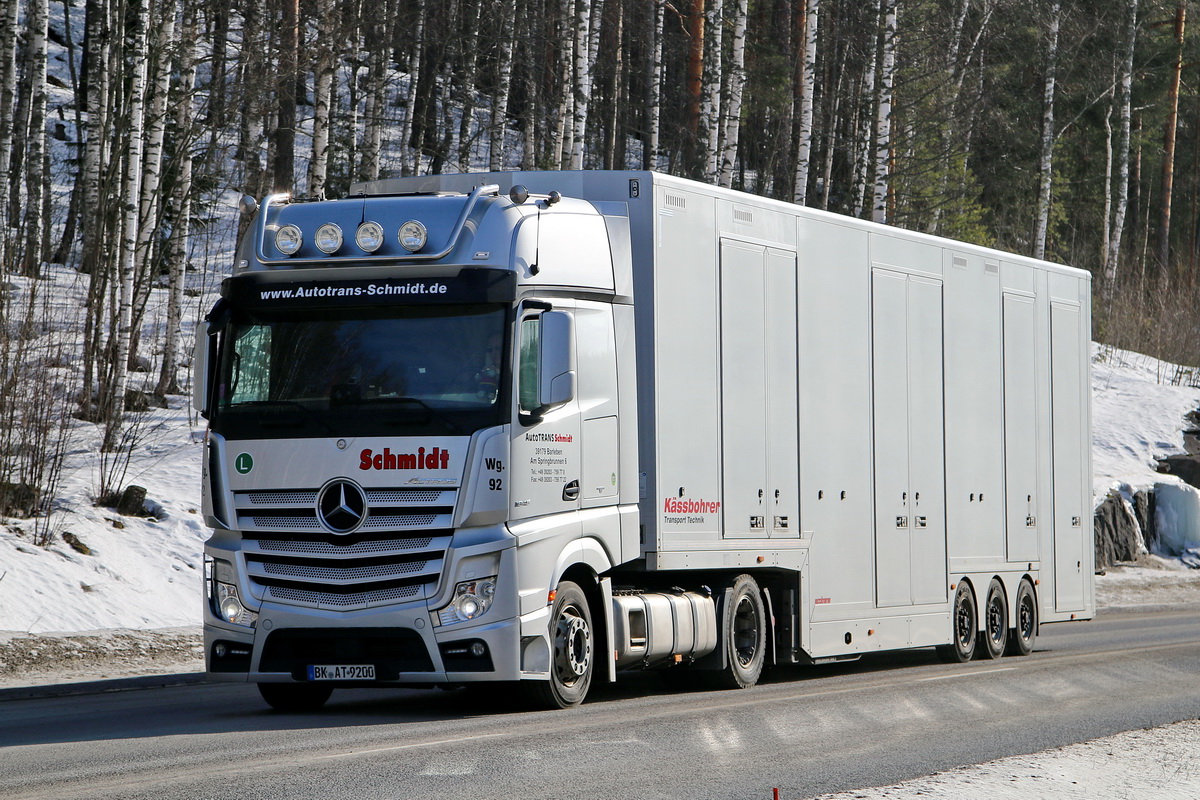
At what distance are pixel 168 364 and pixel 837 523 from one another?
1336 cm

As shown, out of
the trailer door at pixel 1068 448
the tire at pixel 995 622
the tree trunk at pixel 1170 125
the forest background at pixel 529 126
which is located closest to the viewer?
the tire at pixel 995 622

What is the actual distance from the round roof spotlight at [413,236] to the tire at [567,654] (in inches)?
99.9

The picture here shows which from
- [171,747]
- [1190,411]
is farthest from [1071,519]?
[1190,411]

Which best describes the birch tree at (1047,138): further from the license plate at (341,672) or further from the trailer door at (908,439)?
the license plate at (341,672)

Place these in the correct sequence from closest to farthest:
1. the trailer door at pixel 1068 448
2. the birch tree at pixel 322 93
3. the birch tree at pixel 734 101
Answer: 1. the trailer door at pixel 1068 448
2. the birch tree at pixel 322 93
3. the birch tree at pixel 734 101

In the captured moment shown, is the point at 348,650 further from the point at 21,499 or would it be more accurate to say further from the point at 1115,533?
the point at 1115,533

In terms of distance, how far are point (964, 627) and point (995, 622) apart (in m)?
0.76

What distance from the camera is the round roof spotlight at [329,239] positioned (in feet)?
35.4

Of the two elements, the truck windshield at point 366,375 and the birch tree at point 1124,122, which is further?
the birch tree at point 1124,122

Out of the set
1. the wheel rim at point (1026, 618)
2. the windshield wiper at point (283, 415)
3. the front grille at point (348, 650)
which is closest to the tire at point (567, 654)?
the front grille at point (348, 650)

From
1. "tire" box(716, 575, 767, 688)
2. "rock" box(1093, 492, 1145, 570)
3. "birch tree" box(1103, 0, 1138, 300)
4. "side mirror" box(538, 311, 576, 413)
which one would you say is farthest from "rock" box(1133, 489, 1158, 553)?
"side mirror" box(538, 311, 576, 413)

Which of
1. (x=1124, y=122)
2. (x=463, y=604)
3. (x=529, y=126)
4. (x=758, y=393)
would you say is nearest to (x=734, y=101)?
(x=529, y=126)

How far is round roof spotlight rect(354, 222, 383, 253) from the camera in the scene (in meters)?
10.7

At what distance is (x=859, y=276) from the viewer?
14.6 m
